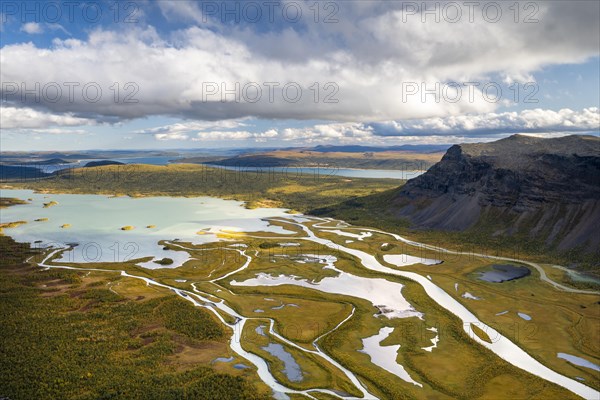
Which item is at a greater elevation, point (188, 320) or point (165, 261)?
point (165, 261)

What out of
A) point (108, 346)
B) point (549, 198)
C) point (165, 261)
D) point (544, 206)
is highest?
point (549, 198)

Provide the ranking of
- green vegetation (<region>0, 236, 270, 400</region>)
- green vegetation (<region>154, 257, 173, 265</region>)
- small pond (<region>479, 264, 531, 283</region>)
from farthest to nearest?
green vegetation (<region>154, 257, 173, 265</region>) → small pond (<region>479, 264, 531, 283</region>) → green vegetation (<region>0, 236, 270, 400</region>)

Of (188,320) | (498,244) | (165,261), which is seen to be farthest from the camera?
(498,244)

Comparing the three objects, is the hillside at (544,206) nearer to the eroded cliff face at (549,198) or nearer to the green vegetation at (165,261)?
the eroded cliff face at (549,198)

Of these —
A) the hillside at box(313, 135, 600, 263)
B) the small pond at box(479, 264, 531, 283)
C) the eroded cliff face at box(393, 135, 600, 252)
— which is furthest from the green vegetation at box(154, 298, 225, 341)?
the eroded cliff face at box(393, 135, 600, 252)

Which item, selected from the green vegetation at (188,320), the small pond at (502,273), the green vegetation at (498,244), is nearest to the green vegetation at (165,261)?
the green vegetation at (188,320)

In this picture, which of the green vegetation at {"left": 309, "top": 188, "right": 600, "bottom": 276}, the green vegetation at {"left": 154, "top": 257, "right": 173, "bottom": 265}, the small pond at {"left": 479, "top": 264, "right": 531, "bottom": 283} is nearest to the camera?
the small pond at {"left": 479, "top": 264, "right": 531, "bottom": 283}

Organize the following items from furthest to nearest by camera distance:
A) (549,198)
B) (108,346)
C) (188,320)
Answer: (549,198) < (188,320) < (108,346)

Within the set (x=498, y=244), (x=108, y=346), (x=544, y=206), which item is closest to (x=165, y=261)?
(x=108, y=346)

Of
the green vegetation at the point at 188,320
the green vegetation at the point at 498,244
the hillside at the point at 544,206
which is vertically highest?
the hillside at the point at 544,206

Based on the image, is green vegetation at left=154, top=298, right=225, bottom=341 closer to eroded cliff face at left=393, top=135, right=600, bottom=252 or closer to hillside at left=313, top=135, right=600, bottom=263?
hillside at left=313, top=135, right=600, bottom=263

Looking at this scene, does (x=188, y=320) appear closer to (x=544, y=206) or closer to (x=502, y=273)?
(x=502, y=273)
